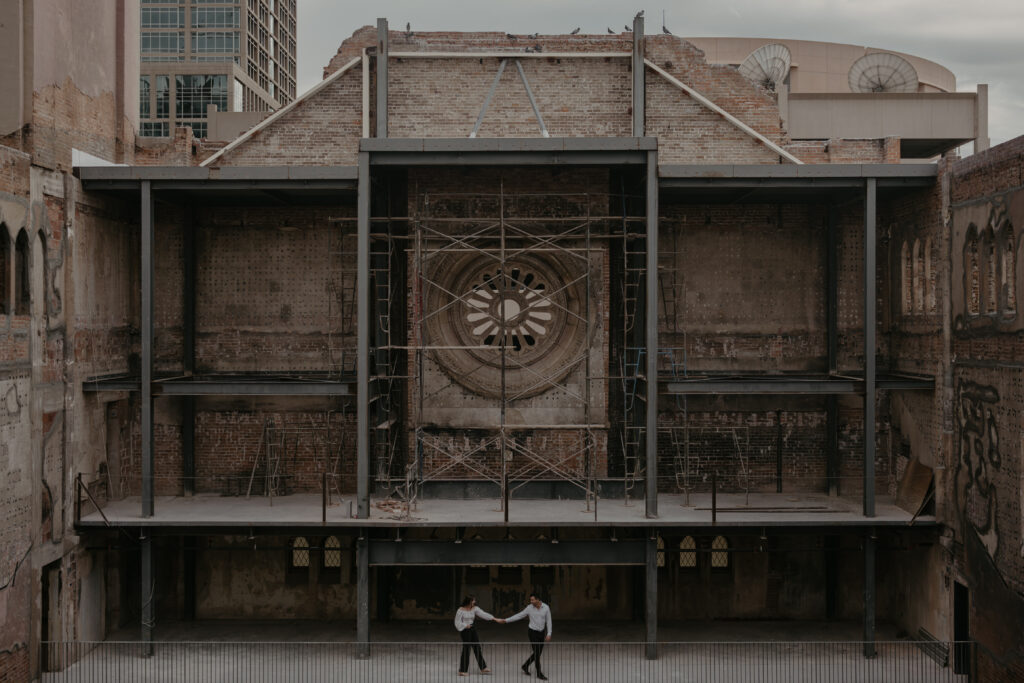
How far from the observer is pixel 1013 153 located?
1606cm

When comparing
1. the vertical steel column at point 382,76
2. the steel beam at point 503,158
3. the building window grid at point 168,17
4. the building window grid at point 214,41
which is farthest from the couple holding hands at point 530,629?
the building window grid at point 168,17

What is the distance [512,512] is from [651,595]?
3051 mm

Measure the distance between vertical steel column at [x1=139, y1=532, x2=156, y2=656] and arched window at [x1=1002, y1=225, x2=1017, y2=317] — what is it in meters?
15.8

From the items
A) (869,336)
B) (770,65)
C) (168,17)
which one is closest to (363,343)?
(869,336)

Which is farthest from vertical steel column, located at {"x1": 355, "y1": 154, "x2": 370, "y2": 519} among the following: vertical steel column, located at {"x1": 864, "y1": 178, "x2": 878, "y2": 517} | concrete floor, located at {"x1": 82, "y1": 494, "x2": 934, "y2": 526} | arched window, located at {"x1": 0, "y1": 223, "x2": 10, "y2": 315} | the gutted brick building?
vertical steel column, located at {"x1": 864, "y1": 178, "x2": 878, "y2": 517}

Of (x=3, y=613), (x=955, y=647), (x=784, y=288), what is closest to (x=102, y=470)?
(x=3, y=613)

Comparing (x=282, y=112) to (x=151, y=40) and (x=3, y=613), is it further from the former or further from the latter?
(x=151, y=40)

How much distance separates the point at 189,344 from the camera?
2180 centimetres

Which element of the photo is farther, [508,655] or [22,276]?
[508,655]

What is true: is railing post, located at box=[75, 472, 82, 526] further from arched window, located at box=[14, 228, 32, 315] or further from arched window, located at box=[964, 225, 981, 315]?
arched window, located at box=[964, 225, 981, 315]

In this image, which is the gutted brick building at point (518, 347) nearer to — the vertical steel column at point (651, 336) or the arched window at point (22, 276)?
the vertical steel column at point (651, 336)

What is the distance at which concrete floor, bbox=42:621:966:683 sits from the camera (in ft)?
58.7

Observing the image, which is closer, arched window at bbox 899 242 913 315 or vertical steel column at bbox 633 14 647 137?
arched window at bbox 899 242 913 315

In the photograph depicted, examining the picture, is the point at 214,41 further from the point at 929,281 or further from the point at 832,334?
the point at 929,281
